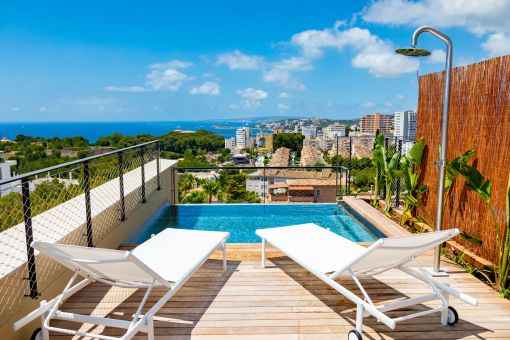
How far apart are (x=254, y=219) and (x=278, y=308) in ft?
11.1

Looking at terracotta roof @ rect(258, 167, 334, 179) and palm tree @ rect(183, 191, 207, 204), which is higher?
terracotta roof @ rect(258, 167, 334, 179)

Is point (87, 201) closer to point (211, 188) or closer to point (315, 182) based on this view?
point (211, 188)

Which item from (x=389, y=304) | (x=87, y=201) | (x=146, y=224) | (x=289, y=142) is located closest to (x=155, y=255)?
(x=87, y=201)

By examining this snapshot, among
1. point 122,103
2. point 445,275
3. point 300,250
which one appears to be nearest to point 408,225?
point 445,275

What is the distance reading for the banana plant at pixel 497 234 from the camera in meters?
2.80

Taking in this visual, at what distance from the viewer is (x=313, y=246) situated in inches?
121

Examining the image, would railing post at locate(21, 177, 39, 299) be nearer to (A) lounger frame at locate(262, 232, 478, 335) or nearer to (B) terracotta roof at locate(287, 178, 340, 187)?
(A) lounger frame at locate(262, 232, 478, 335)

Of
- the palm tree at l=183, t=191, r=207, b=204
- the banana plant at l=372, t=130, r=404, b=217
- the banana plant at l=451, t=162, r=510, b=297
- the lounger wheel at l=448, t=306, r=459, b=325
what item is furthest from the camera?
the palm tree at l=183, t=191, r=207, b=204

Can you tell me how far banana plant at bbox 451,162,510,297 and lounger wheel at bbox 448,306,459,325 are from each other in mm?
743

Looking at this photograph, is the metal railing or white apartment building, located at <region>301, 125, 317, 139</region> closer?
the metal railing

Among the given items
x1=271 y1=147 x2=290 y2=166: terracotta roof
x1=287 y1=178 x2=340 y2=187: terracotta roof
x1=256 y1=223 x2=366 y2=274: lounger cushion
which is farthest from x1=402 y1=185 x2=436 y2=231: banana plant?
x1=271 y1=147 x2=290 y2=166: terracotta roof

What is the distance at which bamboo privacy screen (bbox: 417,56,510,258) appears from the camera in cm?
304

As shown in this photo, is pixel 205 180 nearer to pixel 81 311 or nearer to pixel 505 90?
pixel 81 311

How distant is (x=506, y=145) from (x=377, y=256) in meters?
1.77
